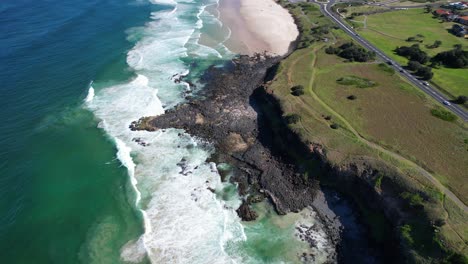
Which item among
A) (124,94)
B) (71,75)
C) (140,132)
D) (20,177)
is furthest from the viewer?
(71,75)

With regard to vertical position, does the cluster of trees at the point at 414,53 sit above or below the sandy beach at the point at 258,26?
above

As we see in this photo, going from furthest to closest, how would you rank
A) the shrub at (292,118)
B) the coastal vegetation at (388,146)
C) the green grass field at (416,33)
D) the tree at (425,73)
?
the tree at (425,73) → the green grass field at (416,33) → the shrub at (292,118) → the coastal vegetation at (388,146)

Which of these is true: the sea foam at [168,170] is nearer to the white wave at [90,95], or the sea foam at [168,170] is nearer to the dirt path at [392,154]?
the white wave at [90,95]

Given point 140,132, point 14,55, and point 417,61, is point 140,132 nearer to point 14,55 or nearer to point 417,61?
point 14,55

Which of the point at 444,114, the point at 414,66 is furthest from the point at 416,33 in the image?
the point at 444,114

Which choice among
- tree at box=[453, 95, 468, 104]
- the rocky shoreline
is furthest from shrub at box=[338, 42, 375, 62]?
tree at box=[453, 95, 468, 104]

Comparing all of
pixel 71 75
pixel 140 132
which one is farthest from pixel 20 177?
pixel 71 75

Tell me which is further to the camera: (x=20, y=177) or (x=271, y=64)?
(x=271, y=64)

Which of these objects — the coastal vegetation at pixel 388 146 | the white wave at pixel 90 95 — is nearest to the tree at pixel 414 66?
the coastal vegetation at pixel 388 146
